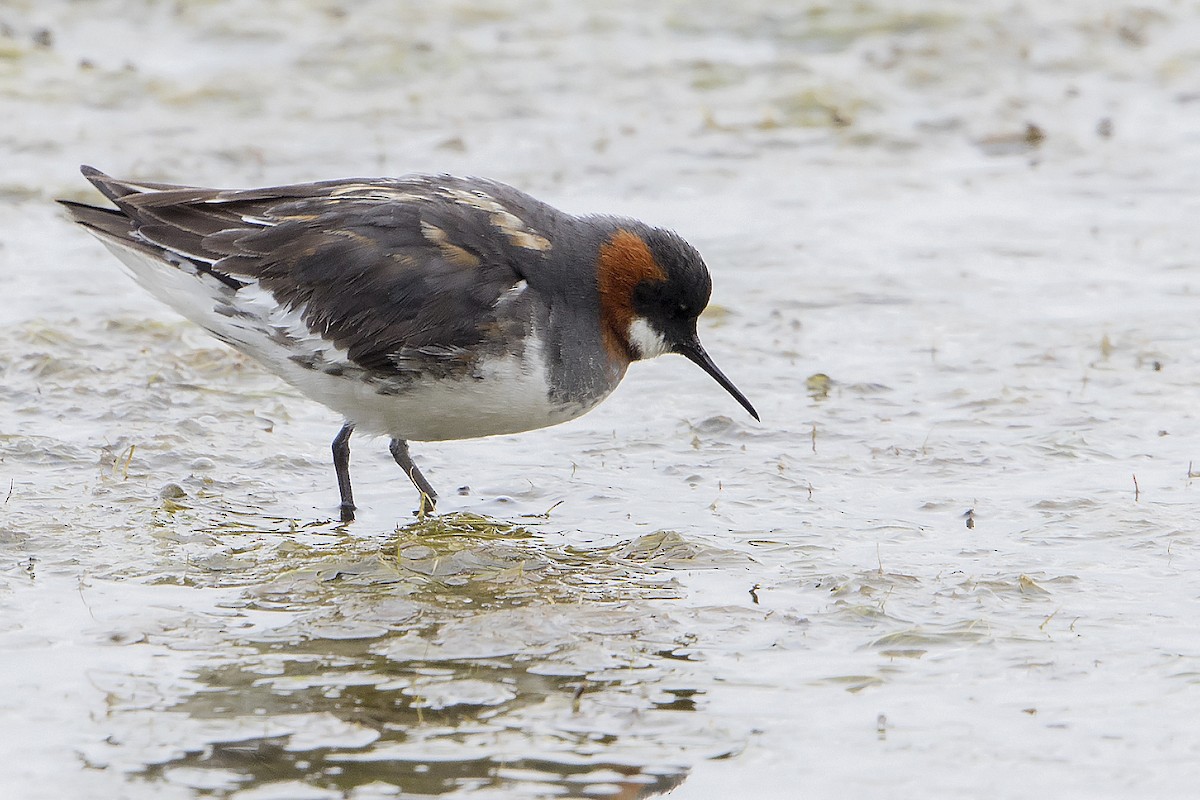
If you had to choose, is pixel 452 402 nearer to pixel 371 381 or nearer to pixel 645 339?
pixel 371 381

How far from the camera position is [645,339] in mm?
7301

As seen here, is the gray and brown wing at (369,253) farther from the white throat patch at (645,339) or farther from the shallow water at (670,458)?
the shallow water at (670,458)

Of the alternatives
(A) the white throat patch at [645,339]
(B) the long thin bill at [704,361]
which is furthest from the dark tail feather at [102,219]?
(B) the long thin bill at [704,361]

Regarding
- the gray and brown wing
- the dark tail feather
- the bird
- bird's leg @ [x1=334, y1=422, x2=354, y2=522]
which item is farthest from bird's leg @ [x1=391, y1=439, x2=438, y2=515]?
the dark tail feather

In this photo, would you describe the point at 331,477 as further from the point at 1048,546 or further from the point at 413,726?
the point at 1048,546

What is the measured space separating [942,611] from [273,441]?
11.3 ft

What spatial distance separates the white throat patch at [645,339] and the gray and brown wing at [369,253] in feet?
1.87

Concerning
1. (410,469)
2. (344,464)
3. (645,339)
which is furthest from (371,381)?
(645,339)

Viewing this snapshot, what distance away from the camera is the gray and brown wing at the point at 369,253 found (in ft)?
21.9

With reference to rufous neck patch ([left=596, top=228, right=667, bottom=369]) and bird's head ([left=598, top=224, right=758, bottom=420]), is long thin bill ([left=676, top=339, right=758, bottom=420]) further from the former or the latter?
rufous neck patch ([left=596, top=228, right=667, bottom=369])

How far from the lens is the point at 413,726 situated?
4.98 meters

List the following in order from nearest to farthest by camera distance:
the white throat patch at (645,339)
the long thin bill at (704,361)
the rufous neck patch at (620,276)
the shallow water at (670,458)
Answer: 1. the shallow water at (670,458)
2. the rufous neck patch at (620,276)
3. the white throat patch at (645,339)
4. the long thin bill at (704,361)

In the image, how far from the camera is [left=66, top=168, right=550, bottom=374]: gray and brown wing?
6.66m

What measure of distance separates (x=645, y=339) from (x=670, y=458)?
0.77 m
